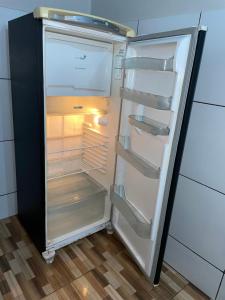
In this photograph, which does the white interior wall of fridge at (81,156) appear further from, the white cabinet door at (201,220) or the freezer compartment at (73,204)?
the white cabinet door at (201,220)

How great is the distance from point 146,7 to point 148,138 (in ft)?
2.37

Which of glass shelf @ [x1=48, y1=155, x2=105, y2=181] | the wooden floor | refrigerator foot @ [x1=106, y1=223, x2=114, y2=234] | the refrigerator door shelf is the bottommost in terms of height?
the wooden floor

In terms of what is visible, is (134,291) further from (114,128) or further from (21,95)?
(21,95)

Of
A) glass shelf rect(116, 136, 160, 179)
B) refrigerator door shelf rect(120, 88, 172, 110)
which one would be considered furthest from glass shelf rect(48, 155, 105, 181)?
refrigerator door shelf rect(120, 88, 172, 110)

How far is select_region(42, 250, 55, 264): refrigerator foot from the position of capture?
126 centimetres

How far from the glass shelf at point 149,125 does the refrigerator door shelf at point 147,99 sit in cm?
8

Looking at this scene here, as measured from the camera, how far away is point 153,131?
0.92 meters

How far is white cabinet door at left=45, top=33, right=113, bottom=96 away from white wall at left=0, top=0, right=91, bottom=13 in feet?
1.44

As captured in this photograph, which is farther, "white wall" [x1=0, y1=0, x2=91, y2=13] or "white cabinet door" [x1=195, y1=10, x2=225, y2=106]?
"white wall" [x1=0, y1=0, x2=91, y2=13]

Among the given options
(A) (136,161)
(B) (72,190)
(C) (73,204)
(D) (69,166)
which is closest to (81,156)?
(D) (69,166)

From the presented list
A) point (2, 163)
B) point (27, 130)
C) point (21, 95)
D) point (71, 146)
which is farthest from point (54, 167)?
point (21, 95)

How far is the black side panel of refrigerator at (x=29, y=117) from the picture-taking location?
3.17ft

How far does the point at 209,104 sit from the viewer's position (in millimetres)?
1030

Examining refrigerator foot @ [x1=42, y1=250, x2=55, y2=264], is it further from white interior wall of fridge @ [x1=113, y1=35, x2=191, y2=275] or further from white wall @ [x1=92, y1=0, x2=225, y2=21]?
white wall @ [x1=92, y1=0, x2=225, y2=21]
